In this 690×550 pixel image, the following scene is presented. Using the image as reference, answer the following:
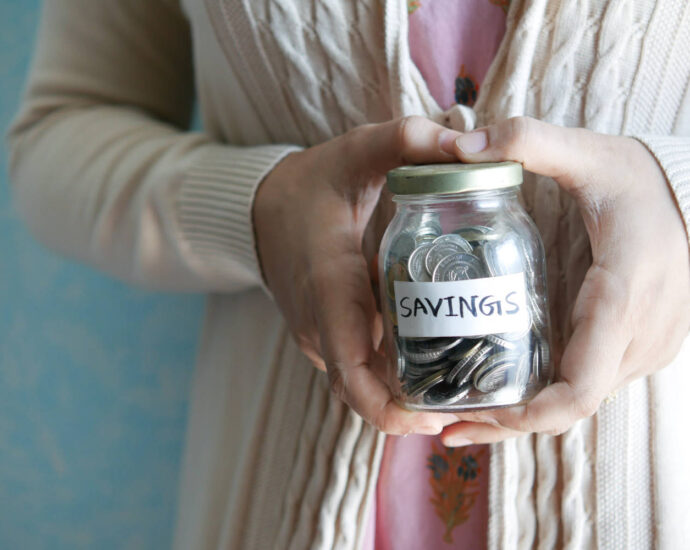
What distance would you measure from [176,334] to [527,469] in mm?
755

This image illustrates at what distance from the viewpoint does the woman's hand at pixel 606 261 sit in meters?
0.42

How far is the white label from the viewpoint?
1.30 feet

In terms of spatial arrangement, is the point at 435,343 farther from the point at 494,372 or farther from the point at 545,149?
the point at 545,149

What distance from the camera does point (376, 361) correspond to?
1.67 feet

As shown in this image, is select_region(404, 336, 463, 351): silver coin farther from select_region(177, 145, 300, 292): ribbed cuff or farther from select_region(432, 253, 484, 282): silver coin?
select_region(177, 145, 300, 292): ribbed cuff

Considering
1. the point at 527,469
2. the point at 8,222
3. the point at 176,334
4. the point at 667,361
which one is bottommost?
the point at 176,334

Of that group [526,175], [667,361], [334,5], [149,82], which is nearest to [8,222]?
[149,82]

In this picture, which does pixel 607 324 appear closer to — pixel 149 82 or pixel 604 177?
pixel 604 177

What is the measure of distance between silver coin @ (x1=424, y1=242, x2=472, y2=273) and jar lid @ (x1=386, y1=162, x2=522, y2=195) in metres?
0.03

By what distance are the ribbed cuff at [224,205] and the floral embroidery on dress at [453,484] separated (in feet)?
0.72

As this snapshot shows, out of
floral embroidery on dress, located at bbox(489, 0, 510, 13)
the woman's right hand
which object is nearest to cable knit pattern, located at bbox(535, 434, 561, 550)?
the woman's right hand

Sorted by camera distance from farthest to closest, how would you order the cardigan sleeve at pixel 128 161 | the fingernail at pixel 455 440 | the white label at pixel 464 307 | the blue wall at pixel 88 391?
the blue wall at pixel 88 391
the cardigan sleeve at pixel 128 161
the fingernail at pixel 455 440
the white label at pixel 464 307

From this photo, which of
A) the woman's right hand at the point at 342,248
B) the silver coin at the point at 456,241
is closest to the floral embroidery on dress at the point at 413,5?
the woman's right hand at the point at 342,248

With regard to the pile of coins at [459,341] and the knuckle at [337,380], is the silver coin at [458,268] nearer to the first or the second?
the pile of coins at [459,341]
